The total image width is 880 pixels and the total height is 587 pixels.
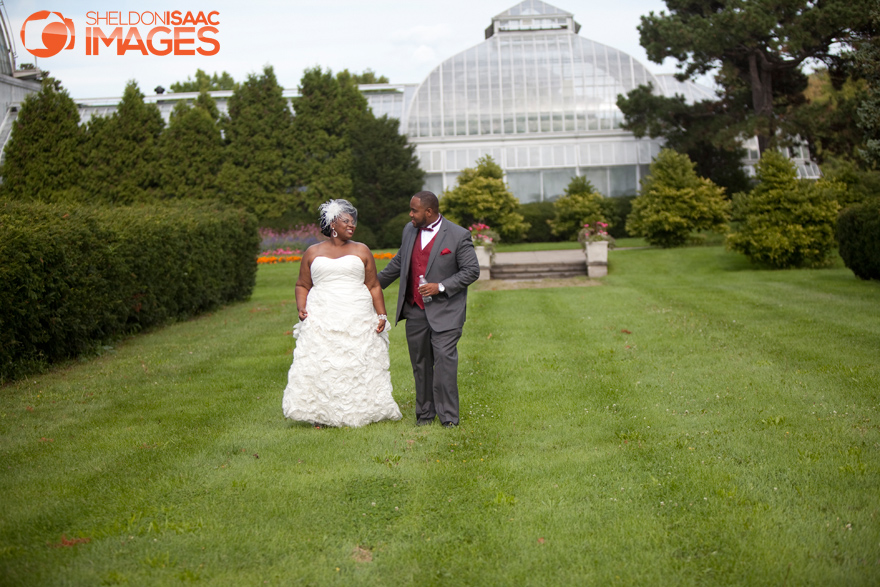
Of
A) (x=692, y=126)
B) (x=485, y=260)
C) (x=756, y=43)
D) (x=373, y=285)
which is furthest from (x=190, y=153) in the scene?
(x=373, y=285)

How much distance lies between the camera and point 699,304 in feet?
40.5

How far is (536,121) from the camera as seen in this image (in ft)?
101

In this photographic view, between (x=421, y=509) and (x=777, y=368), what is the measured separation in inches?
191

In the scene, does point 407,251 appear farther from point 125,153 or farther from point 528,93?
point 528,93

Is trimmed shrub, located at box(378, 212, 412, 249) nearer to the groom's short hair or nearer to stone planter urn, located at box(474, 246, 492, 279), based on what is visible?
stone planter urn, located at box(474, 246, 492, 279)

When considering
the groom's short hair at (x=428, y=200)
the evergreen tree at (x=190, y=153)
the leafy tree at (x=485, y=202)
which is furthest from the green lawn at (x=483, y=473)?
the evergreen tree at (x=190, y=153)

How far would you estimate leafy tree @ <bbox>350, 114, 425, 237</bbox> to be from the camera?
96.0ft

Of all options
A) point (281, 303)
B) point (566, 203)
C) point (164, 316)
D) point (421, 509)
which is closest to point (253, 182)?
point (566, 203)

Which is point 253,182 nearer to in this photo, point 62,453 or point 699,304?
point 699,304

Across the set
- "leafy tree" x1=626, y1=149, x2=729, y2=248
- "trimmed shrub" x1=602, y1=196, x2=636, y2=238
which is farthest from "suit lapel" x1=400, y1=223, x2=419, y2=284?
"trimmed shrub" x1=602, y1=196, x2=636, y2=238

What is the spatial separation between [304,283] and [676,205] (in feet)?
55.9

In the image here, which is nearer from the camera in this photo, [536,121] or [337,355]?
[337,355]

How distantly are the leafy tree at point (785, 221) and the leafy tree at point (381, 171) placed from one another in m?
14.7

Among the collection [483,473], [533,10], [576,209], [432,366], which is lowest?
[483,473]
